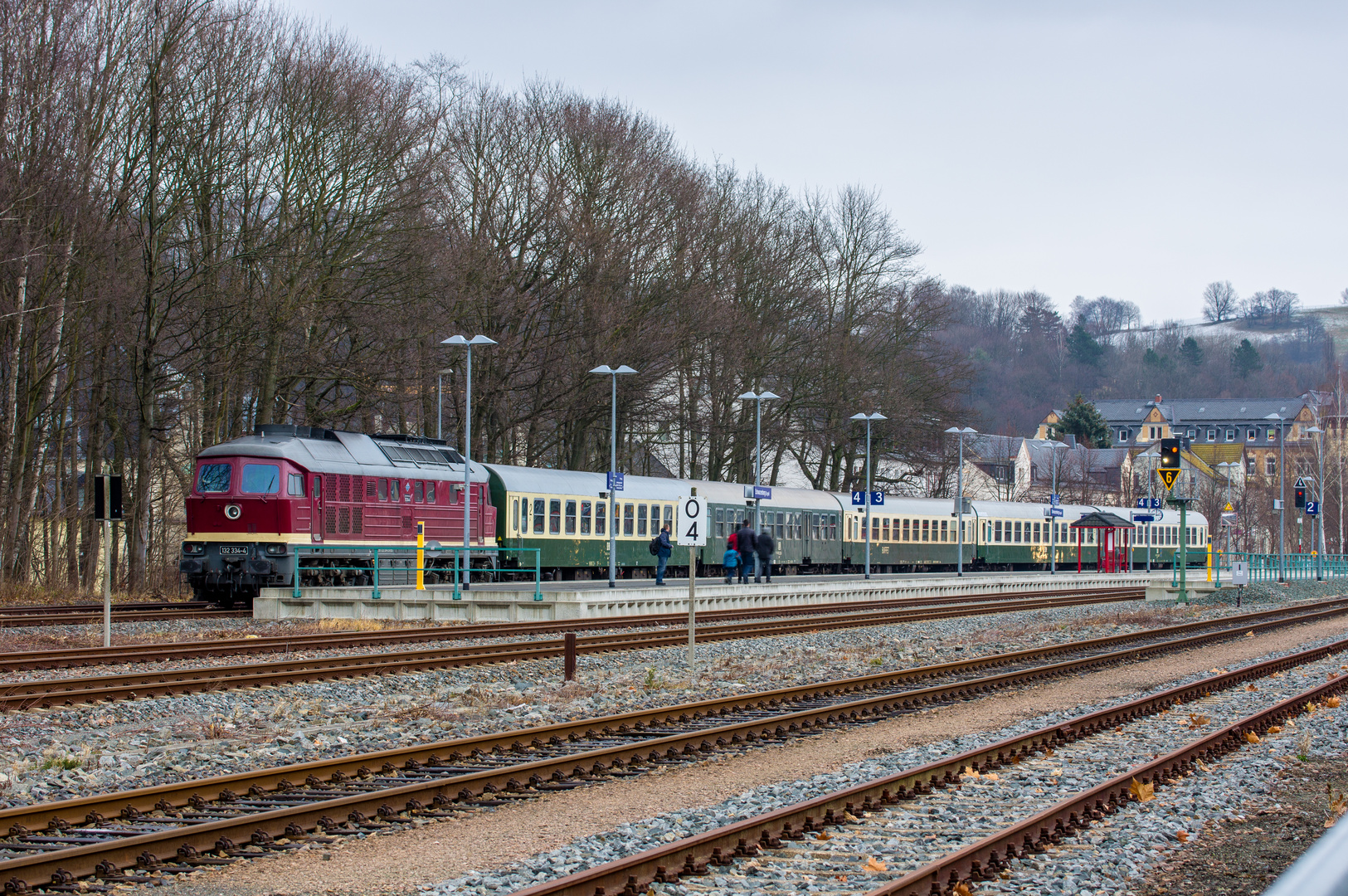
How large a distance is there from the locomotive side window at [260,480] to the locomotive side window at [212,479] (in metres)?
0.49

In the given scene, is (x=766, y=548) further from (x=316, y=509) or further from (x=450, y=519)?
(x=316, y=509)

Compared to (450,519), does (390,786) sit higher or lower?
lower

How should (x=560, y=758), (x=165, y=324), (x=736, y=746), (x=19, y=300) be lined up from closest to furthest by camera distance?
(x=560, y=758) → (x=736, y=746) → (x=19, y=300) → (x=165, y=324)

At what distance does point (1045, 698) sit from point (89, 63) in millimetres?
25972

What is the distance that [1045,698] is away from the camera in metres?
17.0

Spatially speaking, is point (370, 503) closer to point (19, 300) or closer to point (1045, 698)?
point (19, 300)

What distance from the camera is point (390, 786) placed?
10.4m

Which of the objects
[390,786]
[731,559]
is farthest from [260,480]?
[390,786]

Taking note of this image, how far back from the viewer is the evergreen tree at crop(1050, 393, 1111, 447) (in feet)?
374

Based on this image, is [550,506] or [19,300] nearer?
[19,300]

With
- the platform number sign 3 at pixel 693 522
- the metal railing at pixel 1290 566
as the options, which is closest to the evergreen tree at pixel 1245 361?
Result: the metal railing at pixel 1290 566

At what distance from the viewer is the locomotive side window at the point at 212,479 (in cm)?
2823

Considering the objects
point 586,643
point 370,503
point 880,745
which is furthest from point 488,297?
point 880,745

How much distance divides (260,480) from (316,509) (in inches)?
55.0
